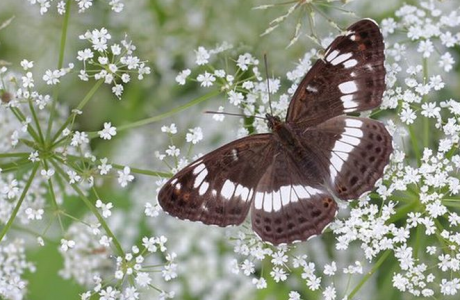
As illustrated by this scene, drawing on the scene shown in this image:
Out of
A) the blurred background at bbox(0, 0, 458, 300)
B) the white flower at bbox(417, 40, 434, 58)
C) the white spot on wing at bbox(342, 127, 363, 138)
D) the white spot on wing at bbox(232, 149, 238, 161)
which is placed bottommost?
the white spot on wing at bbox(342, 127, 363, 138)

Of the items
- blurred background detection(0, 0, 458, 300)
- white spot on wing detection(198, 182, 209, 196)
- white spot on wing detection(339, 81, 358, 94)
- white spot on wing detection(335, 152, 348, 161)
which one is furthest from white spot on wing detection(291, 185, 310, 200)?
blurred background detection(0, 0, 458, 300)

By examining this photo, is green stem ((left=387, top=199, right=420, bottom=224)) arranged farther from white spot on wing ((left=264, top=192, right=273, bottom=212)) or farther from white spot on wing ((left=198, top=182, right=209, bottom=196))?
white spot on wing ((left=198, top=182, right=209, bottom=196))

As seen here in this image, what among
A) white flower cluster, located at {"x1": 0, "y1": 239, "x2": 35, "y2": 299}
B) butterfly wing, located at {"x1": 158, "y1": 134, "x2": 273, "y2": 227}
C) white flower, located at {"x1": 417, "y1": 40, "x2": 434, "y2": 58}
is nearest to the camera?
butterfly wing, located at {"x1": 158, "y1": 134, "x2": 273, "y2": 227}

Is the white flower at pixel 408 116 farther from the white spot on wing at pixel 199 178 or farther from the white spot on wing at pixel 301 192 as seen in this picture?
the white spot on wing at pixel 199 178

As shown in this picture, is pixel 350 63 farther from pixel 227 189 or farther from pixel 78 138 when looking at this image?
pixel 78 138

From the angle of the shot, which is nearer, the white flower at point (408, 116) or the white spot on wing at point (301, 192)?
the white spot on wing at point (301, 192)

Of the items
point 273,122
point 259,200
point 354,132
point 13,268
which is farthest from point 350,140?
point 13,268

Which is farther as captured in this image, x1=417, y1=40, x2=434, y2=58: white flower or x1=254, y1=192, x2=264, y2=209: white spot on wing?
x1=417, y1=40, x2=434, y2=58: white flower

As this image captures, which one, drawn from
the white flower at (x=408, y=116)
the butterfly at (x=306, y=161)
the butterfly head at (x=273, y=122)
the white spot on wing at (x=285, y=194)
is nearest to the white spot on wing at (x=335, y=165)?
the butterfly at (x=306, y=161)
